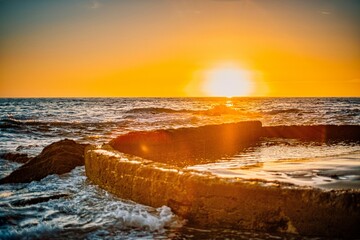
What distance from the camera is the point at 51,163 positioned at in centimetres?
761

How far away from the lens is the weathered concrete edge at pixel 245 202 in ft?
10.6

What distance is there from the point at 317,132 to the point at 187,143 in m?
5.62

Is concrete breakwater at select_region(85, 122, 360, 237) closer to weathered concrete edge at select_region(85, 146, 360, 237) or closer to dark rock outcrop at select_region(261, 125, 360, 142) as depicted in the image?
weathered concrete edge at select_region(85, 146, 360, 237)

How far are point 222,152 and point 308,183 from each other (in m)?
4.73

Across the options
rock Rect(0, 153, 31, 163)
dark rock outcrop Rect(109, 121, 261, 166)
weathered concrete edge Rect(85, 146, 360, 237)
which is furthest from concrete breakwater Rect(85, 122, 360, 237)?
rock Rect(0, 153, 31, 163)

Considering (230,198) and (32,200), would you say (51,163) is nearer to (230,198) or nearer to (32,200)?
(32,200)

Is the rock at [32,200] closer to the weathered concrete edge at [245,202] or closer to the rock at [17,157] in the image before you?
the weathered concrete edge at [245,202]

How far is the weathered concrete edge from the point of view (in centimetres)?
323

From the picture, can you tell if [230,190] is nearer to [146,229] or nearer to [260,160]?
[146,229]

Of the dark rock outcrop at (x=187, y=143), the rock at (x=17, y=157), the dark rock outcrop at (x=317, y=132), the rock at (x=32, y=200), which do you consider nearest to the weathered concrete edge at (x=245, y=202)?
the rock at (x=32, y=200)

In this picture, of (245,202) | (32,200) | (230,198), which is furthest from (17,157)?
(245,202)

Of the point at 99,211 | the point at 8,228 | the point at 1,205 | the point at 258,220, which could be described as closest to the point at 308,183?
the point at 258,220

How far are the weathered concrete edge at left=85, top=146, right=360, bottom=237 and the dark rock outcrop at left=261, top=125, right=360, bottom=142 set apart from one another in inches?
372

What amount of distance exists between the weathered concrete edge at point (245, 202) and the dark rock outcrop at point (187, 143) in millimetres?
3097
